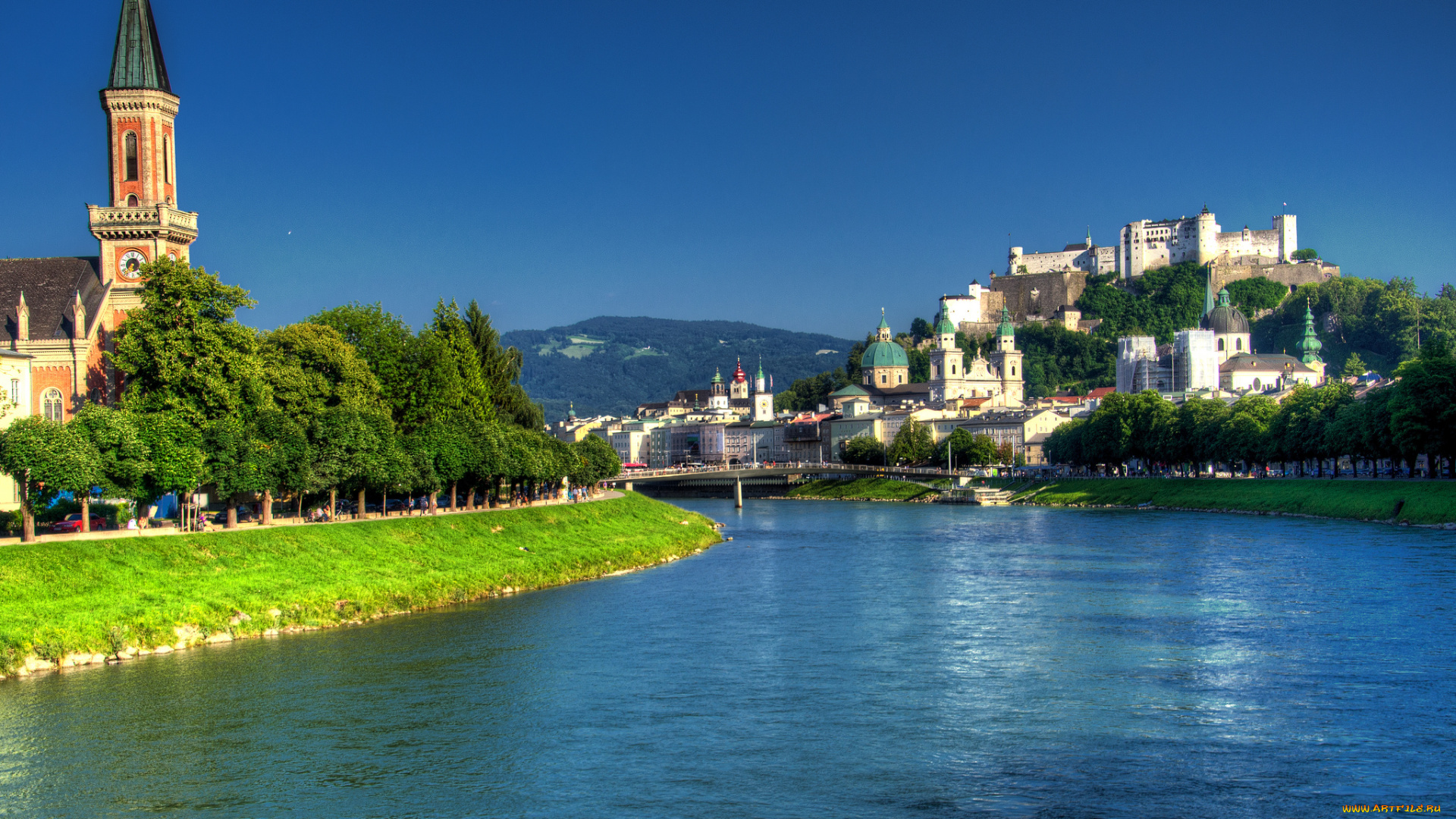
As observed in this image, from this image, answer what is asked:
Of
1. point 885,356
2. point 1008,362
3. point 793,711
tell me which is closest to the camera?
point 793,711

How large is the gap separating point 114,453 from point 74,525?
6.72m

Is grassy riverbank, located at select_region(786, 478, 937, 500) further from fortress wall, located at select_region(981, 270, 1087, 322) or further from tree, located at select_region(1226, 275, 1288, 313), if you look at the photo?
fortress wall, located at select_region(981, 270, 1087, 322)

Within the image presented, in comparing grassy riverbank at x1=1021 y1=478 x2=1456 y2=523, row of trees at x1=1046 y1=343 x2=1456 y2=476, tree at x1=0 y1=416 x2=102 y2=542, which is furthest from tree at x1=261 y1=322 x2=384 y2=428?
row of trees at x1=1046 y1=343 x2=1456 y2=476

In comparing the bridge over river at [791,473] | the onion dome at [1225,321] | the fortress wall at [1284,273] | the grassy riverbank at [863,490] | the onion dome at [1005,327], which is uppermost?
the fortress wall at [1284,273]

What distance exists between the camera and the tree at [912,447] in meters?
133

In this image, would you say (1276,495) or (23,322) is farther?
(1276,495)

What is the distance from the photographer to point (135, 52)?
46031 millimetres

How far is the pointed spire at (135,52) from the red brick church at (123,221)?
0.03 meters

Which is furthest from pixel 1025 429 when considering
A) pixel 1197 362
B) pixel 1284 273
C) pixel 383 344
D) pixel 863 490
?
pixel 383 344

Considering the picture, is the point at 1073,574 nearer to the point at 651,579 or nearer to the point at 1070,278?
the point at 651,579

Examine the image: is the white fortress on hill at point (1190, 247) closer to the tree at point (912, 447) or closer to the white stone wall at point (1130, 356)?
the white stone wall at point (1130, 356)

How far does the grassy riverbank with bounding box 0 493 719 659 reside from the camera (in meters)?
27.0

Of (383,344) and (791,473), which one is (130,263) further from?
(791,473)

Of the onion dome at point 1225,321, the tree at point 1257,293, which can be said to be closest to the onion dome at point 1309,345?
the onion dome at point 1225,321
